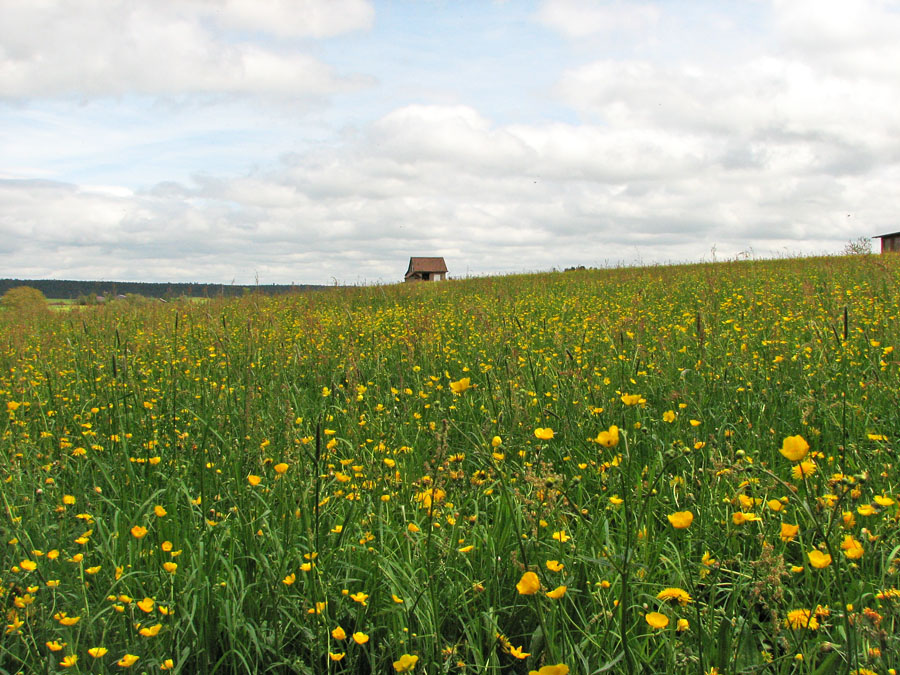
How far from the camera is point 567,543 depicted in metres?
1.92

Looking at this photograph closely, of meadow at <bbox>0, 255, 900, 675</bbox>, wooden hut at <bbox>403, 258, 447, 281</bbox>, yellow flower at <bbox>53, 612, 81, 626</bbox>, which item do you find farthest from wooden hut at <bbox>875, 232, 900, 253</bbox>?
wooden hut at <bbox>403, 258, 447, 281</bbox>

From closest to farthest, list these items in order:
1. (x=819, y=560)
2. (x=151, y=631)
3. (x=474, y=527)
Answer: (x=819, y=560) < (x=151, y=631) < (x=474, y=527)

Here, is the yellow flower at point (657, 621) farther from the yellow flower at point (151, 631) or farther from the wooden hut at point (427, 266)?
the wooden hut at point (427, 266)

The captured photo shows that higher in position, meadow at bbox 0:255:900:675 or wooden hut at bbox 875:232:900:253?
wooden hut at bbox 875:232:900:253

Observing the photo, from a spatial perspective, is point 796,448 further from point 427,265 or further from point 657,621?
point 427,265

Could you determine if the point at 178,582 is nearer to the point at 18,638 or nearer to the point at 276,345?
the point at 18,638

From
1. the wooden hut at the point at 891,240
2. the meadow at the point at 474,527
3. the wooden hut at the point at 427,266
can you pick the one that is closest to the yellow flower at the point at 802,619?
the meadow at the point at 474,527

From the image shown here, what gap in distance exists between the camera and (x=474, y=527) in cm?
195

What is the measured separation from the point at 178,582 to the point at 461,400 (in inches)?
82.0

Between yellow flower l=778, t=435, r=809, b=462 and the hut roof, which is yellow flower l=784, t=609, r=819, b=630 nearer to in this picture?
yellow flower l=778, t=435, r=809, b=462

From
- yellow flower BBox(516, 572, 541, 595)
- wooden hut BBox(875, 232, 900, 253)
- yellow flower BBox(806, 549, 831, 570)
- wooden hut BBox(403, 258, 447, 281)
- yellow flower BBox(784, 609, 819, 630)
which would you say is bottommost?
yellow flower BBox(784, 609, 819, 630)

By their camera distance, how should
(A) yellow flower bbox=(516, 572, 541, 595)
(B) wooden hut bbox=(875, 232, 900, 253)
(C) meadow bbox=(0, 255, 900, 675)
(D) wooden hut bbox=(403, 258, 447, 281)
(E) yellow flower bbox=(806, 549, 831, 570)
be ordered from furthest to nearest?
(D) wooden hut bbox=(403, 258, 447, 281), (B) wooden hut bbox=(875, 232, 900, 253), (C) meadow bbox=(0, 255, 900, 675), (E) yellow flower bbox=(806, 549, 831, 570), (A) yellow flower bbox=(516, 572, 541, 595)

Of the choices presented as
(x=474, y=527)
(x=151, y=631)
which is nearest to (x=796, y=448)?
(x=474, y=527)

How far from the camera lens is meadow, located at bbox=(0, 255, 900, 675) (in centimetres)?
143
